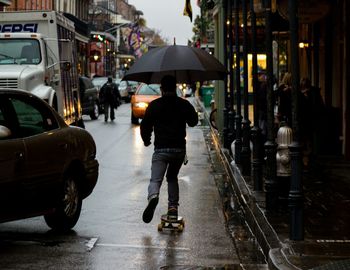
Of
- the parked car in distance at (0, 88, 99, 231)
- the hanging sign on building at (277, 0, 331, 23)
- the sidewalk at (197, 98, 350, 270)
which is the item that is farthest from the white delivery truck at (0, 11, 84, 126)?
the parked car in distance at (0, 88, 99, 231)

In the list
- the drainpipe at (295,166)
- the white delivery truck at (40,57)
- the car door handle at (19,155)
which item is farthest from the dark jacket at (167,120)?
the white delivery truck at (40,57)

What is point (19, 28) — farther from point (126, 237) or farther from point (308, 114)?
point (126, 237)

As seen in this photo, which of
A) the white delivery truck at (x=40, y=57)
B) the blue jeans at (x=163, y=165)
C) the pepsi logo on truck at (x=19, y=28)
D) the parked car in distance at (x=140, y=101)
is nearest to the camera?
the blue jeans at (x=163, y=165)

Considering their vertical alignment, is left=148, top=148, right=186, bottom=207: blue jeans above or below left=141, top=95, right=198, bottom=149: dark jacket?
below

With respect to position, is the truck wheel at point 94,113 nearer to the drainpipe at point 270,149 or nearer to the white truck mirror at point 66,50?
the white truck mirror at point 66,50

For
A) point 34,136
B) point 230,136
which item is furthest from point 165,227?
point 230,136

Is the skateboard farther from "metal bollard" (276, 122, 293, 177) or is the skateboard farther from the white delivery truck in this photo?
the white delivery truck

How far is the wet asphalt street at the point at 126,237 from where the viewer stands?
842 centimetres

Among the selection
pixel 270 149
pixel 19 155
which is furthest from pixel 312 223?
pixel 19 155

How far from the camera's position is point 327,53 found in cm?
1966

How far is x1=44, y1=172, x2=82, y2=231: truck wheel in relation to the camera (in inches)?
389

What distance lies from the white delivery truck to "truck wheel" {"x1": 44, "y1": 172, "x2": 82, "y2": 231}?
9.82 metres

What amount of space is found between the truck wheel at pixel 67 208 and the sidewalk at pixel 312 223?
7.04 ft

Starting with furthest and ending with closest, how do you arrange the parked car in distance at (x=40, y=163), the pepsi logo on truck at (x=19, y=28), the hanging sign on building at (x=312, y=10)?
the pepsi logo on truck at (x=19, y=28)
the hanging sign on building at (x=312, y=10)
the parked car in distance at (x=40, y=163)
